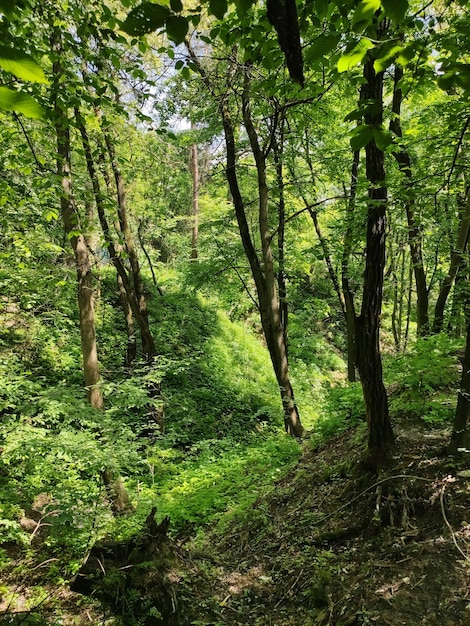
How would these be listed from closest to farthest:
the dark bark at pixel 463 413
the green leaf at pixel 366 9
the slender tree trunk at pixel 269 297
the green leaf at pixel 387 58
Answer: the green leaf at pixel 366 9
the green leaf at pixel 387 58
the dark bark at pixel 463 413
the slender tree trunk at pixel 269 297

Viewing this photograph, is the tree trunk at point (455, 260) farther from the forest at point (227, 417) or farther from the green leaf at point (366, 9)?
the green leaf at point (366, 9)

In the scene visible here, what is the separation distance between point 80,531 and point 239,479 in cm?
288

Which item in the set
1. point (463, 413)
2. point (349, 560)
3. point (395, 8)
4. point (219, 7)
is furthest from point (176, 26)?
point (349, 560)

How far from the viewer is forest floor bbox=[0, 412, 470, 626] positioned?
108 inches

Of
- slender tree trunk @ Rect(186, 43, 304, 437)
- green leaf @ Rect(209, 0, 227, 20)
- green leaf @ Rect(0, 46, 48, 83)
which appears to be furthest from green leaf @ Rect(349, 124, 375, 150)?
slender tree trunk @ Rect(186, 43, 304, 437)

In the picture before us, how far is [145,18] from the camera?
→ 4.10ft

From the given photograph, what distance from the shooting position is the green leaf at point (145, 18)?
1178mm

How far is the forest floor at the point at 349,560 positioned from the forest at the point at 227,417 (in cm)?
2

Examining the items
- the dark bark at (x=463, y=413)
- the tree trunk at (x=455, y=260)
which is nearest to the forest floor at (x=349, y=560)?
the dark bark at (x=463, y=413)

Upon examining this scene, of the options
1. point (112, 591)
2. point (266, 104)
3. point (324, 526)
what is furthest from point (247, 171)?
point (112, 591)

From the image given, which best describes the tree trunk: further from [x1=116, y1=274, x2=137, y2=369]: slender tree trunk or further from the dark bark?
[x1=116, y1=274, x2=137, y2=369]: slender tree trunk

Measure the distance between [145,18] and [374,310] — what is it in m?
3.44

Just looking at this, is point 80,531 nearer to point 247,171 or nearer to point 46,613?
point 46,613

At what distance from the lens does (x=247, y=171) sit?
9.21m
